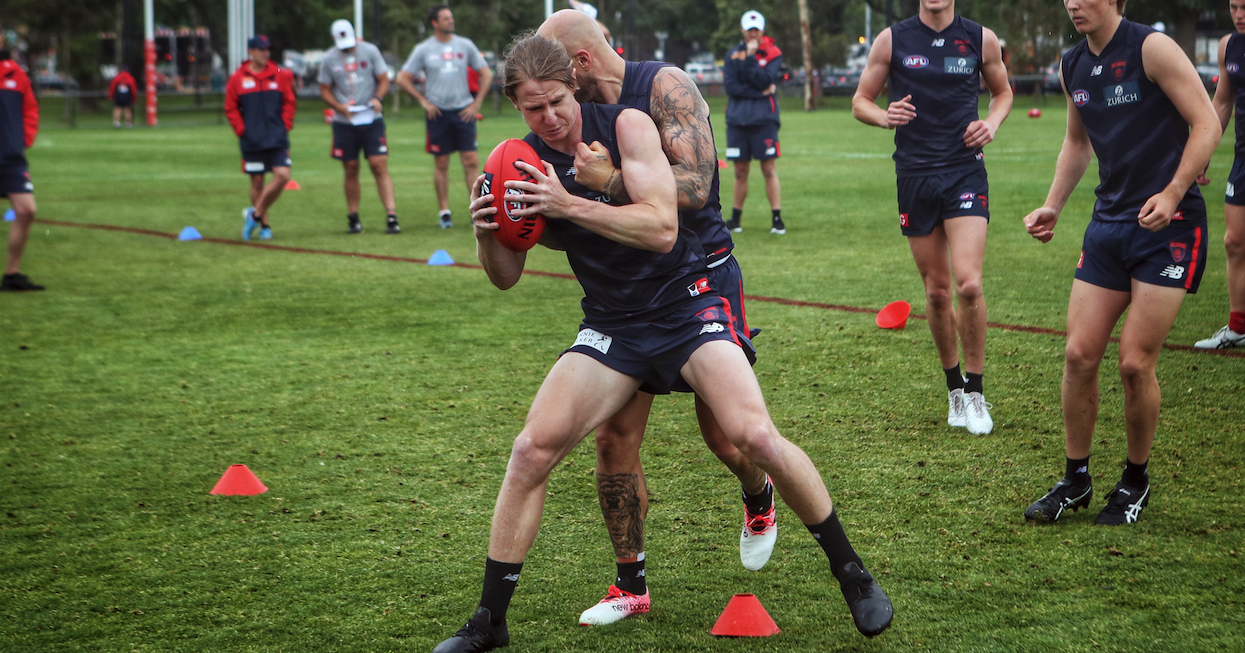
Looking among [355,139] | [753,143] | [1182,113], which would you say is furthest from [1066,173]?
[355,139]

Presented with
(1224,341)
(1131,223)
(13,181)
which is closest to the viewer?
(1131,223)

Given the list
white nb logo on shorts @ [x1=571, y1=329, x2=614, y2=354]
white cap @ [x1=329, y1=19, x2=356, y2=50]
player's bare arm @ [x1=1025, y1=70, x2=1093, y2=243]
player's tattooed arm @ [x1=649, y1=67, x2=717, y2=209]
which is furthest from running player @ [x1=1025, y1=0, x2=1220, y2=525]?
white cap @ [x1=329, y1=19, x2=356, y2=50]

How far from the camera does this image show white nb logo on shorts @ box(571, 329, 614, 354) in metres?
3.57

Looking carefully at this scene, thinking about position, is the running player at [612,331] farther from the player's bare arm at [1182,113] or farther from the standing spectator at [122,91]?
the standing spectator at [122,91]

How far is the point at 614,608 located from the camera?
12.2ft

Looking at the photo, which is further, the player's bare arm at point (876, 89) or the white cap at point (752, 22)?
the white cap at point (752, 22)

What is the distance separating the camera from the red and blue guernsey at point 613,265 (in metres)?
3.54

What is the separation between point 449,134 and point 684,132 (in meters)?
10.3

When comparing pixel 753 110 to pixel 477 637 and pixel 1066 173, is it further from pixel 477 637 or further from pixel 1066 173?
pixel 477 637

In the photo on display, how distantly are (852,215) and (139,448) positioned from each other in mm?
9984

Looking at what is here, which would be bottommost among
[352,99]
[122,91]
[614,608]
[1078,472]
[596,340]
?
[614,608]

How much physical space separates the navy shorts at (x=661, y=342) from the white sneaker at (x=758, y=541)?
0.65m

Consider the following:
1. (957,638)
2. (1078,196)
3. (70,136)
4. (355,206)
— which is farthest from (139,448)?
(70,136)

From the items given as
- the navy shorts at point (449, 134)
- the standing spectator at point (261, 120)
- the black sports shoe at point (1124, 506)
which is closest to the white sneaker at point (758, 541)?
the black sports shoe at point (1124, 506)
